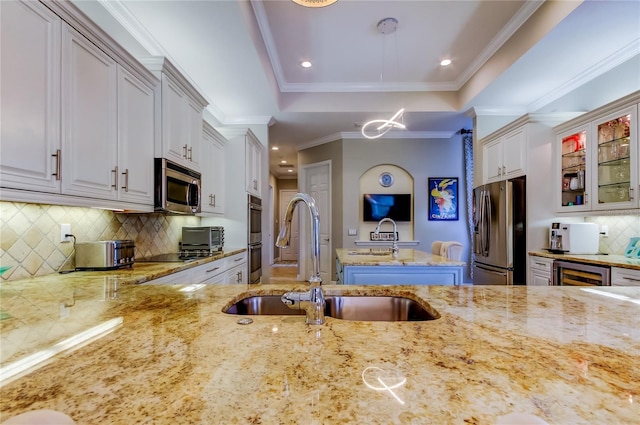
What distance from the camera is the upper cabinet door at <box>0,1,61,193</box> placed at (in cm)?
125

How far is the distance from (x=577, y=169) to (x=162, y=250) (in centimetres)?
420

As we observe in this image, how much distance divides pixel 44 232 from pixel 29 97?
2.58ft

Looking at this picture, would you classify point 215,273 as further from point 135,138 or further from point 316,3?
point 316,3

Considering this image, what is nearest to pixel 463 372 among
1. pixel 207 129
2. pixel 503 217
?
pixel 207 129

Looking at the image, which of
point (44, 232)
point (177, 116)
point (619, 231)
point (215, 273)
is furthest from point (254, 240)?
point (619, 231)

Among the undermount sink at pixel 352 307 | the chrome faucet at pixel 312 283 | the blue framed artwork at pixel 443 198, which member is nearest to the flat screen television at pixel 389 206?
the blue framed artwork at pixel 443 198

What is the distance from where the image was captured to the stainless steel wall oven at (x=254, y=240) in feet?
12.4

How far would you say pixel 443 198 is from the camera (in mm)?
5340

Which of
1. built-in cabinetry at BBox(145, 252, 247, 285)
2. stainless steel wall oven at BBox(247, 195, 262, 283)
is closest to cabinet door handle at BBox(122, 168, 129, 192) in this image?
built-in cabinetry at BBox(145, 252, 247, 285)

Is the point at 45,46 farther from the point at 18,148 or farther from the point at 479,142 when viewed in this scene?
the point at 479,142

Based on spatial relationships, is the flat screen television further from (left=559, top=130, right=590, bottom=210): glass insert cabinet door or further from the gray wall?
(left=559, top=130, right=590, bottom=210): glass insert cabinet door

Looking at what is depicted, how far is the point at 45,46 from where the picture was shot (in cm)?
142

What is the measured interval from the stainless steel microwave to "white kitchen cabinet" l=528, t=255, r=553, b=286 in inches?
133

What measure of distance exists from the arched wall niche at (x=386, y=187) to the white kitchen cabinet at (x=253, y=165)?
6.36 feet
